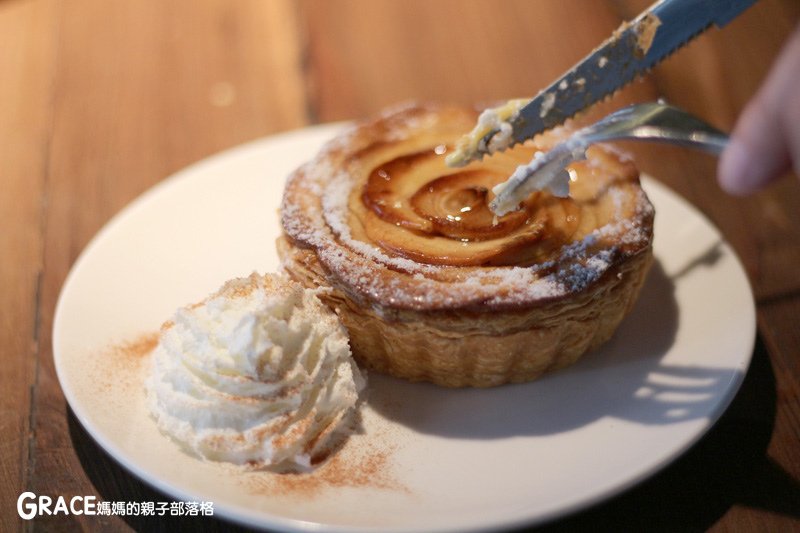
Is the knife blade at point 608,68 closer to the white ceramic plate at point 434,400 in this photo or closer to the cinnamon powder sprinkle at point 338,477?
the white ceramic plate at point 434,400

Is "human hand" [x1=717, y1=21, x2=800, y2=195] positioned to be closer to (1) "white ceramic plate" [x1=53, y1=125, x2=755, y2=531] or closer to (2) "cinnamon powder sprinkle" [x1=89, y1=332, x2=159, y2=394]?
(1) "white ceramic plate" [x1=53, y1=125, x2=755, y2=531]

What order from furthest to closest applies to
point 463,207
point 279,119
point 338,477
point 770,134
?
point 279,119, point 463,207, point 338,477, point 770,134

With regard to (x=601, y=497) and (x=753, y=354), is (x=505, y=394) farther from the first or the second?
(x=753, y=354)

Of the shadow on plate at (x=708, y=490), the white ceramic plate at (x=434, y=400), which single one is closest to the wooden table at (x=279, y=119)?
the shadow on plate at (x=708, y=490)

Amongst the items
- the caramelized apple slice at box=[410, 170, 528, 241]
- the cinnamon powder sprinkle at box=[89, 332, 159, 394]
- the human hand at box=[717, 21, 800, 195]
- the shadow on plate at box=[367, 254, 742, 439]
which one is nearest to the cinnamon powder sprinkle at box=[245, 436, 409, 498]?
the shadow on plate at box=[367, 254, 742, 439]

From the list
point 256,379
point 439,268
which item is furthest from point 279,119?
point 256,379

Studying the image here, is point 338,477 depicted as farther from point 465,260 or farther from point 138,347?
point 138,347
